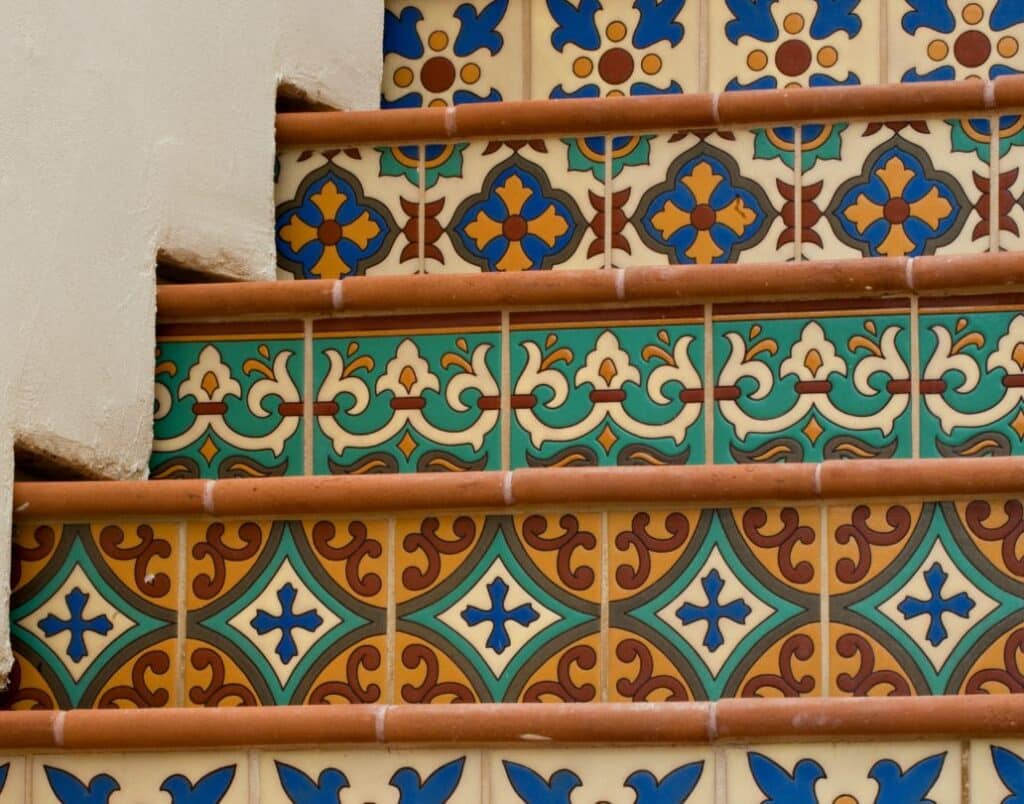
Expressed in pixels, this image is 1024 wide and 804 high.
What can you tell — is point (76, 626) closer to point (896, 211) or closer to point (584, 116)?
point (584, 116)

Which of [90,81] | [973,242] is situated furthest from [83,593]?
[973,242]

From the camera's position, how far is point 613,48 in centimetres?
269

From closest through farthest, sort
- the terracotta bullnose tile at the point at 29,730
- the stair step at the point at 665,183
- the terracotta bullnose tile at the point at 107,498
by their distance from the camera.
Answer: the terracotta bullnose tile at the point at 29,730
the terracotta bullnose tile at the point at 107,498
the stair step at the point at 665,183

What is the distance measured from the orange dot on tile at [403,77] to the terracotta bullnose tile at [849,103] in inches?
20.2

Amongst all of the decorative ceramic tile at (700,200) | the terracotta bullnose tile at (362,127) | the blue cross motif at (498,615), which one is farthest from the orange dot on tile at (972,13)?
the blue cross motif at (498,615)

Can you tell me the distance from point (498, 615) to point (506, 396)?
0.78 ft

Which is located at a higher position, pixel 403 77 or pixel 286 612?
pixel 403 77

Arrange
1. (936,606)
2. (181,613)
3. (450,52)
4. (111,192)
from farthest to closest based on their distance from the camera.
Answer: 1. (450,52)
2. (111,192)
3. (181,613)
4. (936,606)

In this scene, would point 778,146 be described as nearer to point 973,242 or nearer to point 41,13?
point 973,242

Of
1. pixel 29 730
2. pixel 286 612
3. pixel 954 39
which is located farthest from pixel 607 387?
pixel 954 39

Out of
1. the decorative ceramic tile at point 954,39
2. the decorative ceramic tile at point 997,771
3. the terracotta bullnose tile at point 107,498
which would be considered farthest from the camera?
the decorative ceramic tile at point 954,39

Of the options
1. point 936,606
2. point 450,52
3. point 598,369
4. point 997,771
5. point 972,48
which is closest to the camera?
point 997,771

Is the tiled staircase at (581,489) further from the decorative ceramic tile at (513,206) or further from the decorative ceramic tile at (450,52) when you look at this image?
the decorative ceramic tile at (450,52)

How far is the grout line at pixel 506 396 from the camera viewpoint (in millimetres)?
2180
